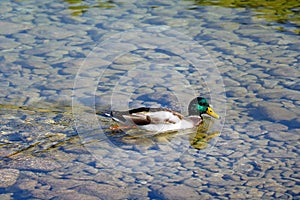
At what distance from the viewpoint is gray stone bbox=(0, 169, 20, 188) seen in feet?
20.7

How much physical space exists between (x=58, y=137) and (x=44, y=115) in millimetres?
632

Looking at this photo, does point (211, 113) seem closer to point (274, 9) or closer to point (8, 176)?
point (8, 176)

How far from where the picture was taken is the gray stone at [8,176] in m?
6.32

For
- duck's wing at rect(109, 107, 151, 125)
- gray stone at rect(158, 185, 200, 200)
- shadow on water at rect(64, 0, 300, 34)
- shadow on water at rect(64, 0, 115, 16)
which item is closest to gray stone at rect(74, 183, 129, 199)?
gray stone at rect(158, 185, 200, 200)

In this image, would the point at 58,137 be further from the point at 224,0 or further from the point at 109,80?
the point at 224,0

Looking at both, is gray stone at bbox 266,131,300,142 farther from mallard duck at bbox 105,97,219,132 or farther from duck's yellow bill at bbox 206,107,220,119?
mallard duck at bbox 105,97,219,132

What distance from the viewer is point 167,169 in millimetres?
6738

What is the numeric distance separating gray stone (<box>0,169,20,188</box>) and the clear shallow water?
10mm

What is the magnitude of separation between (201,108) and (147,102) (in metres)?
0.91

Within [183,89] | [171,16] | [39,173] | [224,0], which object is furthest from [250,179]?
[224,0]

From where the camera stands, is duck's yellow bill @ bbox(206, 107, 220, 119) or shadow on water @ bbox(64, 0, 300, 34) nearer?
duck's yellow bill @ bbox(206, 107, 220, 119)

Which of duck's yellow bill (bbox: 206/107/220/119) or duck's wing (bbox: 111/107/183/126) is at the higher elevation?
duck's wing (bbox: 111/107/183/126)

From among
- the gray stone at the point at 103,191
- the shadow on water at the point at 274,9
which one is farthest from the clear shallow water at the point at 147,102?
the shadow on water at the point at 274,9

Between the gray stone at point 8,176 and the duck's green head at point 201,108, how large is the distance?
246 centimetres
